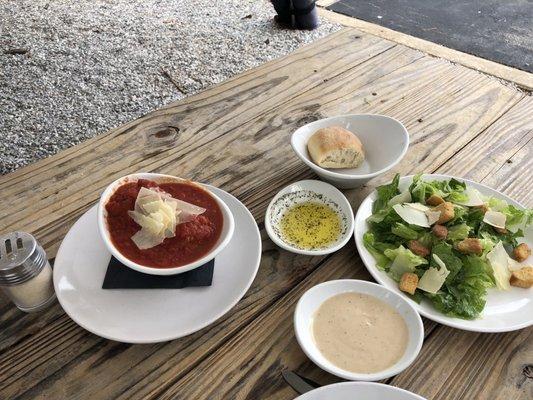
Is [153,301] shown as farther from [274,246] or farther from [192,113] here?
[192,113]

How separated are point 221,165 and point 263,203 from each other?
0.21 metres

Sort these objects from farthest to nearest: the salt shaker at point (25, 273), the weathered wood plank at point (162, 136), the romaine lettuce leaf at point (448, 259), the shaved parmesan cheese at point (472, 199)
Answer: the weathered wood plank at point (162, 136) < the shaved parmesan cheese at point (472, 199) < the romaine lettuce leaf at point (448, 259) < the salt shaker at point (25, 273)

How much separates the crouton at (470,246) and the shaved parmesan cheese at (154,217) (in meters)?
0.57

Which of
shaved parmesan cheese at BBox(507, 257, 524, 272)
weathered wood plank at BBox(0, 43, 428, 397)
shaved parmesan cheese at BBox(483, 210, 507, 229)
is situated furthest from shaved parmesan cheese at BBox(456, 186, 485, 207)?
weathered wood plank at BBox(0, 43, 428, 397)

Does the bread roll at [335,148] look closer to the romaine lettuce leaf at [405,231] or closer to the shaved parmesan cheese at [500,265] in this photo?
the romaine lettuce leaf at [405,231]

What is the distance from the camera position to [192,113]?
61.1 inches

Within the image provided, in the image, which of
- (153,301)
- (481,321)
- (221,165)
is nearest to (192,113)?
(221,165)

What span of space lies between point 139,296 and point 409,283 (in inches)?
21.5

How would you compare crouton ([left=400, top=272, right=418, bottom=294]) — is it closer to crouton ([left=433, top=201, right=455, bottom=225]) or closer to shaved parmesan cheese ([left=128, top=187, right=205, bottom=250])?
crouton ([left=433, top=201, right=455, bottom=225])

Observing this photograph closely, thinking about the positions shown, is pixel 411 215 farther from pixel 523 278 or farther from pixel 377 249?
pixel 523 278

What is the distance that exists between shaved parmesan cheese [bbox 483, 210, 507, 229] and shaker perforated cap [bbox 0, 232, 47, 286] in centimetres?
96

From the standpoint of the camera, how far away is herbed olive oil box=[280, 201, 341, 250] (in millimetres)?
1077

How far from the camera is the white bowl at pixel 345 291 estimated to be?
2.65 ft

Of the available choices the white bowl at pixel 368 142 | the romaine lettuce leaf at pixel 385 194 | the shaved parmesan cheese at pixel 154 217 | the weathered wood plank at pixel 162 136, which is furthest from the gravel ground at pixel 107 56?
the romaine lettuce leaf at pixel 385 194
